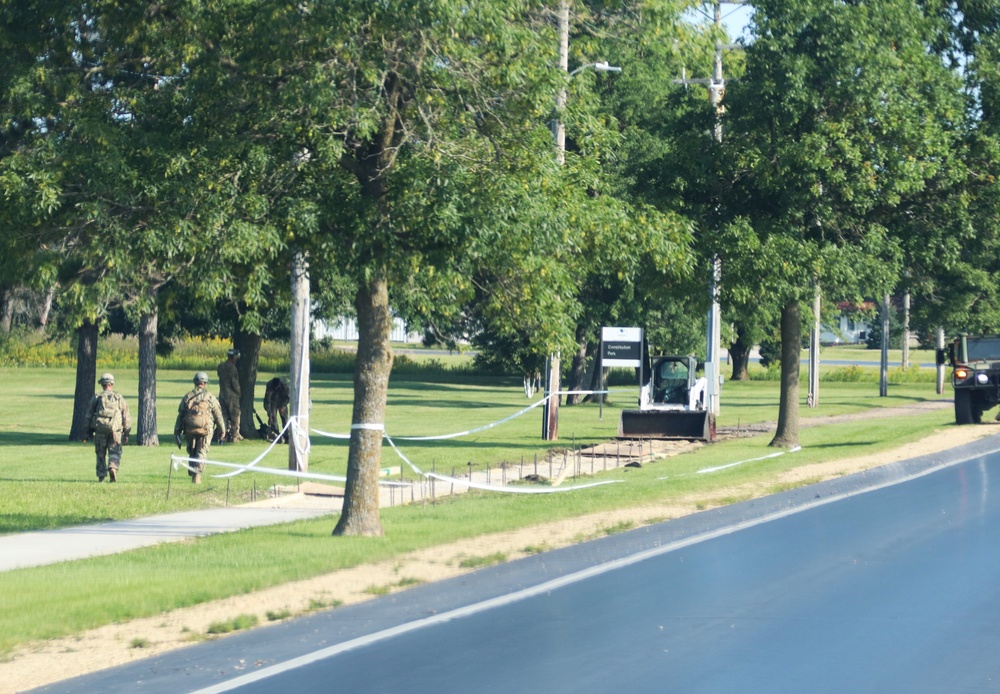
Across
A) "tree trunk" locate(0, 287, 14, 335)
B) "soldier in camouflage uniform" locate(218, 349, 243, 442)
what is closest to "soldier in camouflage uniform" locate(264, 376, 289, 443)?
"soldier in camouflage uniform" locate(218, 349, 243, 442)

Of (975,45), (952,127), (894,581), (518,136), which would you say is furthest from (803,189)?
(894,581)

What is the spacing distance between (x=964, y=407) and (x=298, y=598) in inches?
1037

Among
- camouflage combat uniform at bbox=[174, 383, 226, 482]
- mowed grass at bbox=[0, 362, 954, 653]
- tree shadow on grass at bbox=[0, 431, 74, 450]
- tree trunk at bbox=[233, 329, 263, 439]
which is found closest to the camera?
mowed grass at bbox=[0, 362, 954, 653]

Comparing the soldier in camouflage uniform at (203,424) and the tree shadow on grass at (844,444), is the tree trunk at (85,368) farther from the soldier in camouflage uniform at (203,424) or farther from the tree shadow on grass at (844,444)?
the tree shadow on grass at (844,444)

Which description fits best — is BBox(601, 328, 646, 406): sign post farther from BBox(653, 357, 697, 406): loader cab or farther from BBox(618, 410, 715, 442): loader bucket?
BBox(618, 410, 715, 442): loader bucket

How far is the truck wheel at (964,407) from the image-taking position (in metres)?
33.8

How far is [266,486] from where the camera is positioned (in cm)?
2061

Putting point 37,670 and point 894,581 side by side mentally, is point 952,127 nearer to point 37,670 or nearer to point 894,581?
point 894,581

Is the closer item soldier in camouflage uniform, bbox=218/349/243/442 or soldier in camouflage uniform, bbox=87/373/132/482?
soldier in camouflage uniform, bbox=87/373/132/482

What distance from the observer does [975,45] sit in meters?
28.7

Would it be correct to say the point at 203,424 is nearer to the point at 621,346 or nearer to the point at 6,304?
the point at 621,346

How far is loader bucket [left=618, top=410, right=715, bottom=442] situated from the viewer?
30094 millimetres

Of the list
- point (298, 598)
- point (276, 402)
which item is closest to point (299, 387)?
point (276, 402)

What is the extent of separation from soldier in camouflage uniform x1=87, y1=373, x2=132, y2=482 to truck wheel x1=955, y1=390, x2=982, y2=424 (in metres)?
20.9
